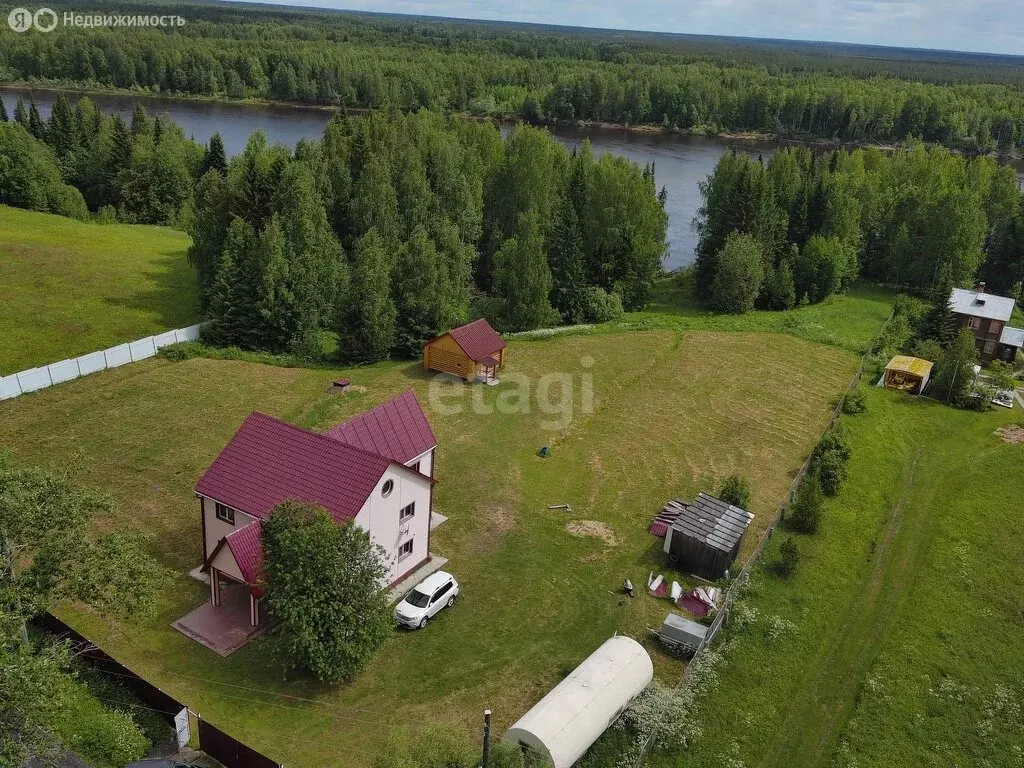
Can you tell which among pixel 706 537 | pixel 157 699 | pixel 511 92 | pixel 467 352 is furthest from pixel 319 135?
pixel 157 699

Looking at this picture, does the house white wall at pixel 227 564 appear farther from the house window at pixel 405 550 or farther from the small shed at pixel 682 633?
the small shed at pixel 682 633

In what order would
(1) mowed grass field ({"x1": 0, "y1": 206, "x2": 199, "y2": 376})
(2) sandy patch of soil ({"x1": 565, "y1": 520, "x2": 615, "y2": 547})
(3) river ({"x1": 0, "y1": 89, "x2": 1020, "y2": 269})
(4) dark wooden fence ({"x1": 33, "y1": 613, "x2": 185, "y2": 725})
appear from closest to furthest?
1. (4) dark wooden fence ({"x1": 33, "y1": 613, "x2": 185, "y2": 725})
2. (2) sandy patch of soil ({"x1": 565, "y1": 520, "x2": 615, "y2": 547})
3. (1) mowed grass field ({"x1": 0, "y1": 206, "x2": 199, "y2": 376})
4. (3) river ({"x1": 0, "y1": 89, "x2": 1020, "y2": 269})

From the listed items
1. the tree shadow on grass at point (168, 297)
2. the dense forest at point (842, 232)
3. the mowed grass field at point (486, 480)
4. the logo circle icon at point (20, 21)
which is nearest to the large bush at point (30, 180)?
the tree shadow on grass at point (168, 297)

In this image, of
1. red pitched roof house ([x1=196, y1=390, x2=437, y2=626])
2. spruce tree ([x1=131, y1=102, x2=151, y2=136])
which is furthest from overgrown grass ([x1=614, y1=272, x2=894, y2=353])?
spruce tree ([x1=131, y1=102, x2=151, y2=136])

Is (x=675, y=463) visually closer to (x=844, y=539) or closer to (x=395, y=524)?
(x=844, y=539)

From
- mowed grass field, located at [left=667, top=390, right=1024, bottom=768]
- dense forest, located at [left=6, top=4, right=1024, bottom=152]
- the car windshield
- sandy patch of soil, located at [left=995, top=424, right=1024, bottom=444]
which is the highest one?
dense forest, located at [left=6, top=4, right=1024, bottom=152]

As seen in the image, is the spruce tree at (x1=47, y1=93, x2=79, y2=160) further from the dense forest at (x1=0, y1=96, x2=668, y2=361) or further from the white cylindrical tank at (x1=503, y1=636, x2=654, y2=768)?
the white cylindrical tank at (x1=503, y1=636, x2=654, y2=768)

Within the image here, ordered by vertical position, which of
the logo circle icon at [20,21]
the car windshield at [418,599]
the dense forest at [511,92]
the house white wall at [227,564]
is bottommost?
the car windshield at [418,599]
